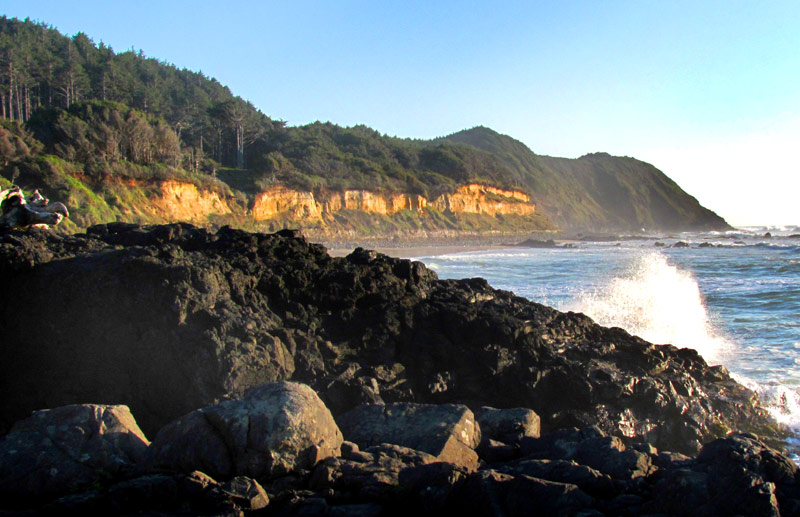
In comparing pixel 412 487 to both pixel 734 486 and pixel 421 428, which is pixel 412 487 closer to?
pixel 421 428

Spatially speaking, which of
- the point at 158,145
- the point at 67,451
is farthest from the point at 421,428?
the point at 158,145

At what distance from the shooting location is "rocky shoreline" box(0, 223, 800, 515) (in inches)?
131

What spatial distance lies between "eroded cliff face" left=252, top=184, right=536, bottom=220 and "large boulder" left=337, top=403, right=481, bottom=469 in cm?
3604

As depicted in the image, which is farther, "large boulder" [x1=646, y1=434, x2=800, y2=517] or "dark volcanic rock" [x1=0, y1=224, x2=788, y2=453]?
"dark volcanic rock" [x1=0, y1=224, x2=788, y2=453]

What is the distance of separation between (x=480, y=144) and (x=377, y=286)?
144 m

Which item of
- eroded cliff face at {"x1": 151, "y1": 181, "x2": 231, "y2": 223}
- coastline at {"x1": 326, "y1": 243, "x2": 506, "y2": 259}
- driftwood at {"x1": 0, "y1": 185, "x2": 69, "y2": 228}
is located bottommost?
coastline at {"x1": 326, "y1": 243, "x2": 506, "y2": 259}

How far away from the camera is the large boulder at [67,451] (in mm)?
3504

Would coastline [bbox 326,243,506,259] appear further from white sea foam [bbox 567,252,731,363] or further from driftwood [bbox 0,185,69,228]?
driftwood [bbox 0,185,69,228]

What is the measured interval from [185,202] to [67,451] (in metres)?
32.1

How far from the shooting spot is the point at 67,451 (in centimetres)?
368

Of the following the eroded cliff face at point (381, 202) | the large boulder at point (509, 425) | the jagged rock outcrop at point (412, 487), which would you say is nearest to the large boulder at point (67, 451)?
the jagged rock outcrop at point (412, 487)

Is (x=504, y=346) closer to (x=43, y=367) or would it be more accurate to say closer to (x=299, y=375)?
(x=299, y=375)

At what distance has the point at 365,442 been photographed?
4.34 meters

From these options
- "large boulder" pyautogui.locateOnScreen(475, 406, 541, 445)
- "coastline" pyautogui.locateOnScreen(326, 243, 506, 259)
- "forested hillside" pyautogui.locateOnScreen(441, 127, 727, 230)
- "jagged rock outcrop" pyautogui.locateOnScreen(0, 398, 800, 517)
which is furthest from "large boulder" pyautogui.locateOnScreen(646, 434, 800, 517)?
"forested hillside" pyautogui.locateOnScreen(441, 127, 727, 230)
